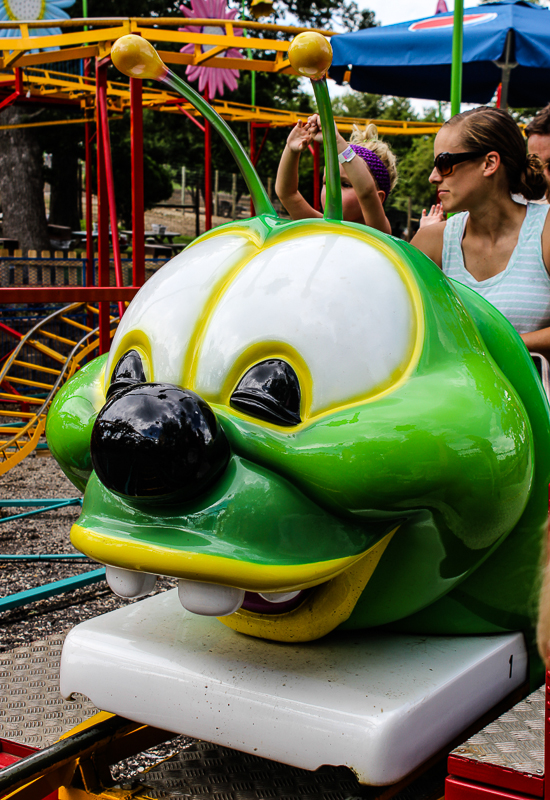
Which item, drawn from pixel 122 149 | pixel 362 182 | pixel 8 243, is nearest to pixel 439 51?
pixel 362 182

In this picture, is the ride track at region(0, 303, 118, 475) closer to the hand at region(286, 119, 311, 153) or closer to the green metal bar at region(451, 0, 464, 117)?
the green metal bar at region(451, 0, 464, 117)

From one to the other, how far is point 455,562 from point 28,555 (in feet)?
8.67

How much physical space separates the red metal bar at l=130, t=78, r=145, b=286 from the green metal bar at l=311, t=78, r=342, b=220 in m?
2.65

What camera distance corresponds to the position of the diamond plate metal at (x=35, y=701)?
6.74 feet

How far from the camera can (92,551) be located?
1.43 metres

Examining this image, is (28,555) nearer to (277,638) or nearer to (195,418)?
(277,638)

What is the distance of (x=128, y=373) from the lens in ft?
5.41

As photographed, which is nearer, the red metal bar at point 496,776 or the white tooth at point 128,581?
the red metal bar at point 496,776

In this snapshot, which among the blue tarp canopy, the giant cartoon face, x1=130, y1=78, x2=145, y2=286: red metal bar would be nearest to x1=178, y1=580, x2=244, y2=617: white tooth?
the giant cartoon face

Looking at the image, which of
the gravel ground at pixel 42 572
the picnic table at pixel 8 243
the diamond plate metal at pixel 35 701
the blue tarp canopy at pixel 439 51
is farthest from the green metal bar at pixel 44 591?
the picnic table at pixel 8 243

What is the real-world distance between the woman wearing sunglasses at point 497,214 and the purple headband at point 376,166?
32 cm

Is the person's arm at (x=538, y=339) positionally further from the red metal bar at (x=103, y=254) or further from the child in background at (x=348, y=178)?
the red metal bar at (x=103, y=254)

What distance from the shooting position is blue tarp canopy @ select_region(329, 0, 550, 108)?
16.7 feet

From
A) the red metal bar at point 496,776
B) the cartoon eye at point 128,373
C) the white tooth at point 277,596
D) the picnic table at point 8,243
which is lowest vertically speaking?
the picnic table at point 8,243
